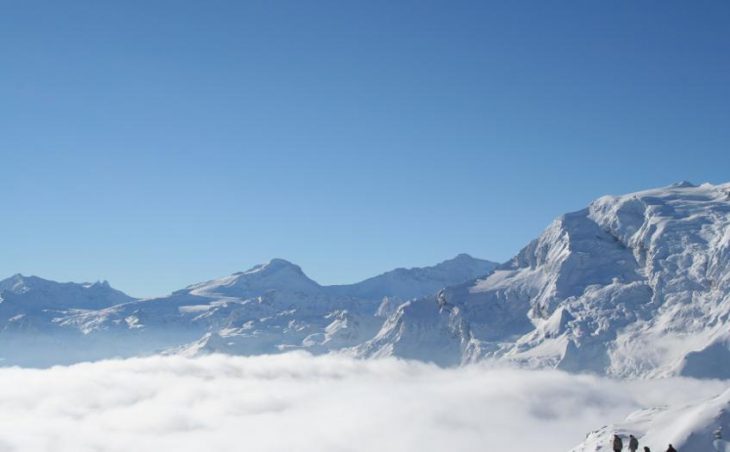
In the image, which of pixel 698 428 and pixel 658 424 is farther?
pixel 658 424

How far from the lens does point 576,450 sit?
134m

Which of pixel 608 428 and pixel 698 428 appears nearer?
pixel 698 428

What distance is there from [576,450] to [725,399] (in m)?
24.5

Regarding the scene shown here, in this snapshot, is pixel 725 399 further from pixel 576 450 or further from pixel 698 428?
pixel 576 450

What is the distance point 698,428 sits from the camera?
12225 centimetres

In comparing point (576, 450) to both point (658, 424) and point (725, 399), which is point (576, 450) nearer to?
point (658, 424)

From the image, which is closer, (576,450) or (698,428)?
(698,428)

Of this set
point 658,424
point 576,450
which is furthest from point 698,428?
point 576,450

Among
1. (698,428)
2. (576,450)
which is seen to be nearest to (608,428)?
(576,450)

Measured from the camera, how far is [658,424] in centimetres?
13100

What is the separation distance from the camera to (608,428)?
134750mm

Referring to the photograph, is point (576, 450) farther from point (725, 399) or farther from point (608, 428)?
point (725, 399)

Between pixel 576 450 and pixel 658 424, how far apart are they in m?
13.5

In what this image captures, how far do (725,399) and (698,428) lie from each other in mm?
11127
